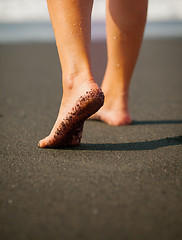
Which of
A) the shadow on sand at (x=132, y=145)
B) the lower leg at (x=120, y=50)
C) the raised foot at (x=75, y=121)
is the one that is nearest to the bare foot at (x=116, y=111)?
the lower leg at (x=120, y=50)

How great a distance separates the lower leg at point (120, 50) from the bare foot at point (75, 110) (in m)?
0.49

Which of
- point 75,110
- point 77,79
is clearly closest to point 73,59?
point 77,79

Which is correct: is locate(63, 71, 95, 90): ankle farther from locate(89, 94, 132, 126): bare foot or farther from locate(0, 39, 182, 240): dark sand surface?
locate(89, 94, 132, 126): bare foot

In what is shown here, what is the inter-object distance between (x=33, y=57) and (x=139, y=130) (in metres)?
3.29

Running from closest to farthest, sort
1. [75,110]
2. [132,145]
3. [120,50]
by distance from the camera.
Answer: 1. [75,110]
2. [132,145]
3. [120,50]

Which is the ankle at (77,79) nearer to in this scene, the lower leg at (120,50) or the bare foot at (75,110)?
the bare foot at (75,110)

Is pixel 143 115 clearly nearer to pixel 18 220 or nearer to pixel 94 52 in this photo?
pixel 18 220

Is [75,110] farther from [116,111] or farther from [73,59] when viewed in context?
[116,111]

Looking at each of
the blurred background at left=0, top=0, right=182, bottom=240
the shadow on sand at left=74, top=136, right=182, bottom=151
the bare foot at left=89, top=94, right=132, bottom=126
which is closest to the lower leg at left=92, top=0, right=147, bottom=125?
the bare foot at left=89, top=94, right=132, bottom=126

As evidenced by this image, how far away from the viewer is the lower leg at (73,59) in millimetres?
1150

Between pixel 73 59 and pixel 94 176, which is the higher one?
pixel 73 59

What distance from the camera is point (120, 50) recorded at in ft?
5.21

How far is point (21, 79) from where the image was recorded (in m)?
3.05

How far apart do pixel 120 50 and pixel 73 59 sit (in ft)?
1.59
